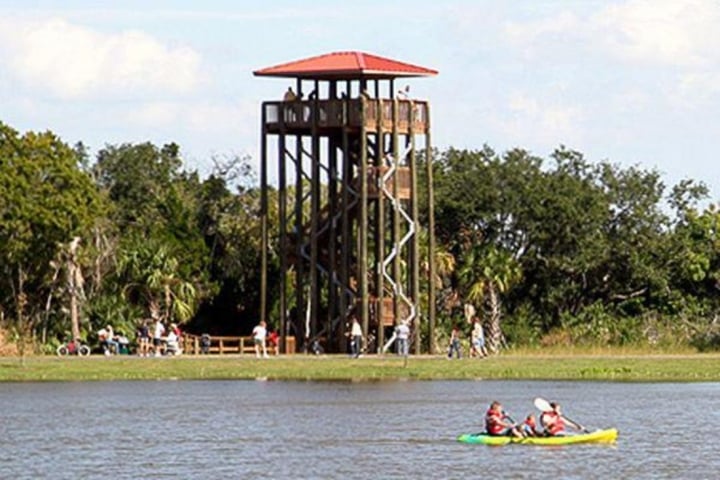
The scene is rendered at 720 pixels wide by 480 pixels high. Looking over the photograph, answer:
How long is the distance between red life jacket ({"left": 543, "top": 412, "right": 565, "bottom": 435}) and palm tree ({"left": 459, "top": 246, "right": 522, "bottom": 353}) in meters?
40.3

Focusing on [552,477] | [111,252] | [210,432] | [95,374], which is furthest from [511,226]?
[552,477]

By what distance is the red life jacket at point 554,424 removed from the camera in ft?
155

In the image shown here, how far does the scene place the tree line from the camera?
8356 cm

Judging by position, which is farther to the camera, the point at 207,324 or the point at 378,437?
the point at 207,324

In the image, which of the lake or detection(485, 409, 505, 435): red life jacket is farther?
detection(485, 409, 505, 435): red life jacket

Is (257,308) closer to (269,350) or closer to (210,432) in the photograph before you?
(269,350)

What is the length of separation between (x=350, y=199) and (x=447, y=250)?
432 inches

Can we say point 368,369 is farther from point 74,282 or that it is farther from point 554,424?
point 554,424

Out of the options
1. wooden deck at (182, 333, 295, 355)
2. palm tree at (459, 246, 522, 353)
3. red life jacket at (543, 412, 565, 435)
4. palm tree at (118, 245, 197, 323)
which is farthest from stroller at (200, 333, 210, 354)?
red life jacket at (543, 412, 565, 435)

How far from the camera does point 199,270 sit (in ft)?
293

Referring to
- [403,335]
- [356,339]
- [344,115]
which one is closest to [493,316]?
[403,335]

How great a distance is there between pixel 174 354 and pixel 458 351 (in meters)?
10.6

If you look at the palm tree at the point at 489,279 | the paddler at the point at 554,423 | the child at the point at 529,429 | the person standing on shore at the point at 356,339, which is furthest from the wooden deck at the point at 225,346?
the paddler at the point at 554,423

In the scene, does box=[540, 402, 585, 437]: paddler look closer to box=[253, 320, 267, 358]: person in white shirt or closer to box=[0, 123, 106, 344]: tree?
box=[253, 320, 267, 358]: person in white shirt
